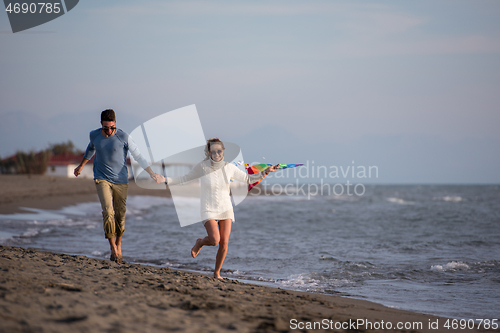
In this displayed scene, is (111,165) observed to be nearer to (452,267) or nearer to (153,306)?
(153,306)

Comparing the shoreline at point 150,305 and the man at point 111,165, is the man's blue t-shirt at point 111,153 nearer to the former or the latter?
the man at point 111,165

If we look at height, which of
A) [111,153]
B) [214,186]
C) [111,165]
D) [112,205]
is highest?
[111,153]

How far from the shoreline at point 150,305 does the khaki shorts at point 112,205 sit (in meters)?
0.72

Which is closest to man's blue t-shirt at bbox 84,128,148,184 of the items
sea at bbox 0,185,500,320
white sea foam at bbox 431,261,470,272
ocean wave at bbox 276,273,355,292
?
sea at bbox 0,185,500,320

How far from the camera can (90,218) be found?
49.9 ft

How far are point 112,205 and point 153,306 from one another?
9.85 feet

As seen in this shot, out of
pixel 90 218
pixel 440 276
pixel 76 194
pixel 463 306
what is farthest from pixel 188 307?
pixel 76 194

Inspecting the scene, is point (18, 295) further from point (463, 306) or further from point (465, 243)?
point (465, 243)

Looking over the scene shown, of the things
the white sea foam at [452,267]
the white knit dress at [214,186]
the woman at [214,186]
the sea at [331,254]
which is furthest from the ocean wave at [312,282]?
the white sea foam at [452,267]

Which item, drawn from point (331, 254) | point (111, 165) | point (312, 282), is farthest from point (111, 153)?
point (331, 254)

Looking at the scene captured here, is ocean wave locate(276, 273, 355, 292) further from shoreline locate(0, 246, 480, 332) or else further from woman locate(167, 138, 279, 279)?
woman locate(167, 138, 279, 279)

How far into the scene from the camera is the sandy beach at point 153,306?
3043 millimetres

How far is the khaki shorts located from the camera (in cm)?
603

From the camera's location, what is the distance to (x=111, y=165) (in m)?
6.08
